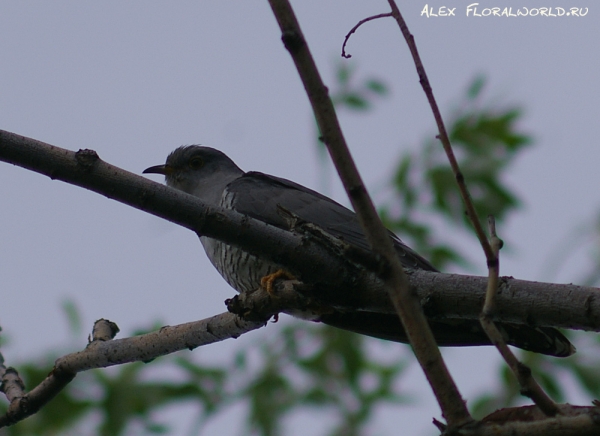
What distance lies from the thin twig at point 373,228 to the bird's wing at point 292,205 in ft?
6.24

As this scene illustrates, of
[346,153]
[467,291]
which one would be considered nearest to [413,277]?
[467,291]

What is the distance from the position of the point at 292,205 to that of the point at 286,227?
12.0 inches

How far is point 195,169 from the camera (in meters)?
5.38

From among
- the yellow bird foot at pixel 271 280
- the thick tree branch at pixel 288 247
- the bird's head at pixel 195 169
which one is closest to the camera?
the thick tree branch at pixel 288 247

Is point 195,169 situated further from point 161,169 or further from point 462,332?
point 462,332

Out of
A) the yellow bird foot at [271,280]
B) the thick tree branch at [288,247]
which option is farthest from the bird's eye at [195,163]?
the thick tree branch at [288,247]

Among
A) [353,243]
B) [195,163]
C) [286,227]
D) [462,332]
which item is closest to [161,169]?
[195,163]

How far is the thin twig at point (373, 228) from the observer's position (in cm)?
157

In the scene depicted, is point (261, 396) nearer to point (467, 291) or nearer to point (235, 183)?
point (235, 183)

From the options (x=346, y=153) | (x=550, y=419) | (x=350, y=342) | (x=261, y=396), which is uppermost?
(x=350, y=342)

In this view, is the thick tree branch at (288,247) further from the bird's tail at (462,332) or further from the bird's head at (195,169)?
the bird's head at (195,169)

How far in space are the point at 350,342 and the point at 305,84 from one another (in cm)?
401

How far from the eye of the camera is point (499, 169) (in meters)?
4.91

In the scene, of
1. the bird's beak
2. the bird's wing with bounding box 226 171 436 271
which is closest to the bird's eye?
the bird's beak
